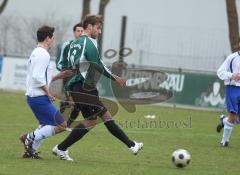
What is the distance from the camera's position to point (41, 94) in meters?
11.8

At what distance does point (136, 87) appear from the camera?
28.4 metres

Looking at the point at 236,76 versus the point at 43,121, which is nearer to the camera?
the point at 43,121

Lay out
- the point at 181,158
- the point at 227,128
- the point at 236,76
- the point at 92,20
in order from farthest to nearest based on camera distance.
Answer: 1. the point at 227,128
2. the point at 236,76
3. the point at 92,20
4. the point at 181,158

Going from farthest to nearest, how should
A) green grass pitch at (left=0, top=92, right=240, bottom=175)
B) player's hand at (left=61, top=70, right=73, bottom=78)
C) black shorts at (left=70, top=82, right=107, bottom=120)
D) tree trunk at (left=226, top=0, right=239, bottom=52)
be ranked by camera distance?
tree trunk at (left=226, top=0, right=239, bottom=52) → player's hand at (left=61, top=70, right=73, bottom=78) → black shorts at (left=70, top=82, right=107, bottom=120) → green grass pitch at (left=0, top=92, right=240, bottom=175)

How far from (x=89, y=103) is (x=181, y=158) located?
1647 mm

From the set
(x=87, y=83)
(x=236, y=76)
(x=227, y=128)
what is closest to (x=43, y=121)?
(x=87, y=83)

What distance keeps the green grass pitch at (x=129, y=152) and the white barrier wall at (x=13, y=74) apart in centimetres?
790

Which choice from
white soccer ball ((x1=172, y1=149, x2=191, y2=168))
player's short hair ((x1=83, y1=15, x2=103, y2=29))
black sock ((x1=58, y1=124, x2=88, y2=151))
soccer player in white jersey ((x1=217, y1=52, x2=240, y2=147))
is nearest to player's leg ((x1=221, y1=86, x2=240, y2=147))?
soccer player in white jersey ((x1=217, y1=52, x2=240, y2=147))

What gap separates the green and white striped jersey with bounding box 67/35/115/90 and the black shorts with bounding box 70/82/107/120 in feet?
0.33

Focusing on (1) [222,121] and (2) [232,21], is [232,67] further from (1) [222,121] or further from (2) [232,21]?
(2) [232,21]

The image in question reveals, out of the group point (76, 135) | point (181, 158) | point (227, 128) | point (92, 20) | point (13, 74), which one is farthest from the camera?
point (13, 74)

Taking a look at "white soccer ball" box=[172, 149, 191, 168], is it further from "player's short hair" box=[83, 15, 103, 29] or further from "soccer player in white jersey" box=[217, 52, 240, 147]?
"soccer player in white jersey" box=[217, 52, 240, 147]

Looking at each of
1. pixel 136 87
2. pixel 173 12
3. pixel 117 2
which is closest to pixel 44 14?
Answer: pixel 117 2

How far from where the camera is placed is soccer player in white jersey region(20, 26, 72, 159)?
1167 centimetres
